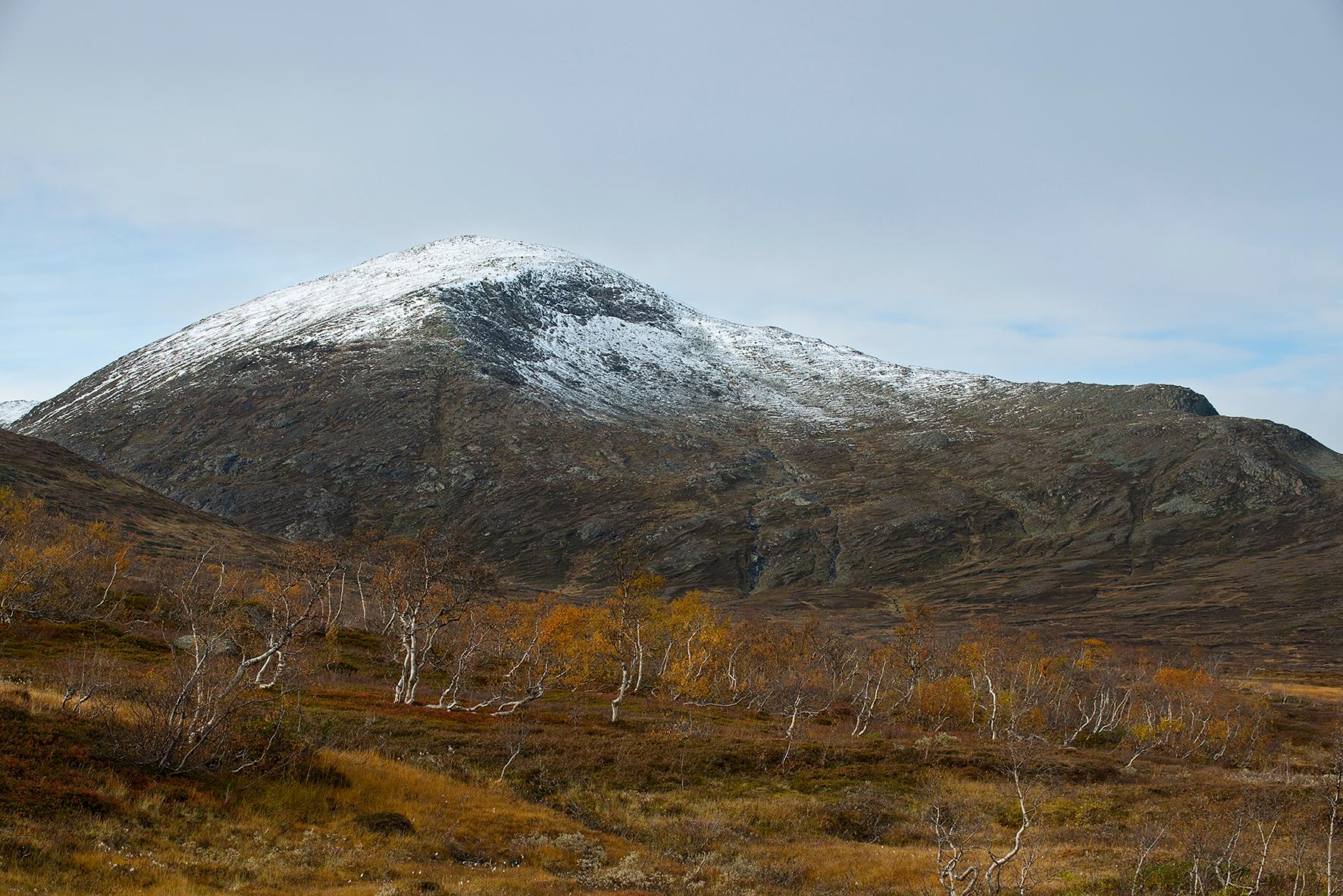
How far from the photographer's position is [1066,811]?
117ft

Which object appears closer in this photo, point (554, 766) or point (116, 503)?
point (554, 766)

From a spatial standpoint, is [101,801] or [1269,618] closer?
[101,801]

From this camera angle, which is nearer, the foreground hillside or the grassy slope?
the foreground hillside

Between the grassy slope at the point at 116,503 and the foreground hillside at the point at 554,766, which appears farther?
the grassy slope at the point at 116,503

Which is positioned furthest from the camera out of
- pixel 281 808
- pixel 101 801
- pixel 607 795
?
pixel 607 795

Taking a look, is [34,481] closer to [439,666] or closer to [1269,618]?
[439,666]

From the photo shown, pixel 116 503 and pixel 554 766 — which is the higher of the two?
pixel 116 503

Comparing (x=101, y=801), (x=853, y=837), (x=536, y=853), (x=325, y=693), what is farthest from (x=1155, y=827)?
(x=325, y=693)

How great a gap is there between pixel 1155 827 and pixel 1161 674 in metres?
66.4

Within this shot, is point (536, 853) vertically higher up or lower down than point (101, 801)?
lower down

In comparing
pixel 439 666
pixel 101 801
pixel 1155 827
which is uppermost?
pixel 101 801

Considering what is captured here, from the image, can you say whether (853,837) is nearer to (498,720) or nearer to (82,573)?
(498,720)

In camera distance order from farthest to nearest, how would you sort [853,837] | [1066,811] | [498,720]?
[498,720] → [1066,811] → [853,837]

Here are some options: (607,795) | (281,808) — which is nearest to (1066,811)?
(607,795)
